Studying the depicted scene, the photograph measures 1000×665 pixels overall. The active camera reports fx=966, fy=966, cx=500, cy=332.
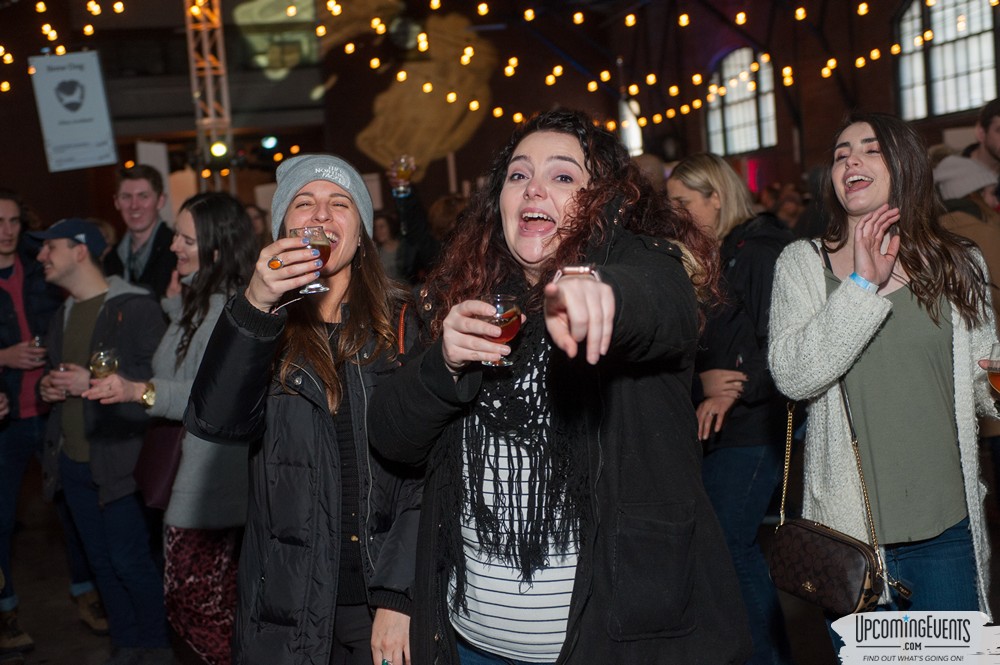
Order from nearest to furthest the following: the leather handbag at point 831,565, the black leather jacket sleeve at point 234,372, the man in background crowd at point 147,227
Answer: the black leather jacket sleeve at point 234,372 → the leather handbag at point 831,565 → the man in background crowd at point 147,227

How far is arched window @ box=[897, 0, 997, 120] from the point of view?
54.7 feet

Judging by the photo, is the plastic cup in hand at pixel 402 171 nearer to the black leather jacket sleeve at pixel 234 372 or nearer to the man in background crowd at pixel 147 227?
the man in background crowd at pixel 147 227

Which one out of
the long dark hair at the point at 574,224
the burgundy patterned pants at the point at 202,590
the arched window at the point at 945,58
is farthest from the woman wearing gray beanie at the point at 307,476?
the arched window at the point at 945,58

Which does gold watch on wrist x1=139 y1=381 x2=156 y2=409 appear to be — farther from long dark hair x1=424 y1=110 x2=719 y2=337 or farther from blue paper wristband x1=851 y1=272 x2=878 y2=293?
blue paper wristband x1=851 y1=272 x2=878 y2=293

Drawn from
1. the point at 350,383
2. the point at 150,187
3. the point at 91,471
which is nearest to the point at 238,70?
the point at 150,187

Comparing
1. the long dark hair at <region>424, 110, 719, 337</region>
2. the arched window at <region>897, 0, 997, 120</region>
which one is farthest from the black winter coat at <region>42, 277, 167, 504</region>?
the arched window at <region>897, 0, 997, 120</region>

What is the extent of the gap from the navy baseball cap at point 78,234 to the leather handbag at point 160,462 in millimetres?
1266

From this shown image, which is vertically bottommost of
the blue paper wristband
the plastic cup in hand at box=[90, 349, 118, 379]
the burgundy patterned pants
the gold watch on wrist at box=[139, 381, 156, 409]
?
the burgundy patterned pants

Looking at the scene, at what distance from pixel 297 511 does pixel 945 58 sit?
59.3 feet

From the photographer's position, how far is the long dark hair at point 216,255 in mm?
3781

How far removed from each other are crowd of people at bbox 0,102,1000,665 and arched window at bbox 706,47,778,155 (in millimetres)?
19124

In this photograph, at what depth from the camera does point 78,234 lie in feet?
15.1

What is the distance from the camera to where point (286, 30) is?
22.9 metres

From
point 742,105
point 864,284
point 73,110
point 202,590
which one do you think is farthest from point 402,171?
point 742,105
